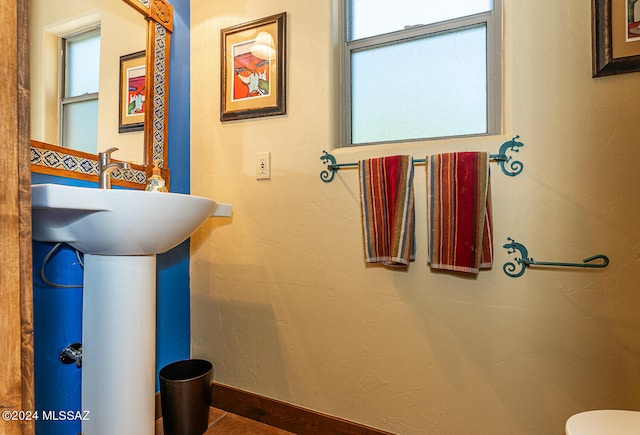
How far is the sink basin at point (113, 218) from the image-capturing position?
75 cm

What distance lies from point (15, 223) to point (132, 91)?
1.00 metres

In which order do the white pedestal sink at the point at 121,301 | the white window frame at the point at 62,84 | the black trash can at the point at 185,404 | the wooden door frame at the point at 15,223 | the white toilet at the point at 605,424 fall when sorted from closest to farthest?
1. the wooden door frame at the point at 15,223
2. the white toilet at the point at 605,424
3. the white pedestal sink at the point at 121,301
4. the white window frame at the point at 62,84
5. the black trash can at the point at 185,404

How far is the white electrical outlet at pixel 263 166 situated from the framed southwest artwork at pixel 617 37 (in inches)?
45.5

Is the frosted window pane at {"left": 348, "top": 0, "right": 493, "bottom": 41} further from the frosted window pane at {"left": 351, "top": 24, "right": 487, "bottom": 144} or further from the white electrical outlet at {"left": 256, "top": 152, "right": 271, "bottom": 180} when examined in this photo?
the white electrical outlet at {"left": 256, "top": 152, "right": 271, "bottom": 180}

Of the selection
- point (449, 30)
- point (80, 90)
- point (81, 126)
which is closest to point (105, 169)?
point (81, 126)

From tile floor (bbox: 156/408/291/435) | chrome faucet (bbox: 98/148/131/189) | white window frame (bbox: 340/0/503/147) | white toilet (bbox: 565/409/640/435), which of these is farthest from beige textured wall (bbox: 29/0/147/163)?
white toilet (bbox: 565/409/640/435)

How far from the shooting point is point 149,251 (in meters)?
0.98

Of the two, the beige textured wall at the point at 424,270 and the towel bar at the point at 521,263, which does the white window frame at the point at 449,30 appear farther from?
the towel bar at the point at 521,263

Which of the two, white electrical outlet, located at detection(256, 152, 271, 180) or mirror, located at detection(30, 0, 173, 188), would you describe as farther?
white electrical outlet, located at detection(256, 152, 271, 180)

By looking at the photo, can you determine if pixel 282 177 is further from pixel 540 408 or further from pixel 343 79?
pixel 540 408

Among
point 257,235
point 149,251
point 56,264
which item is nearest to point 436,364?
point 257,235

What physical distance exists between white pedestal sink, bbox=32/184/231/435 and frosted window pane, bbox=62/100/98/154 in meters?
0.36

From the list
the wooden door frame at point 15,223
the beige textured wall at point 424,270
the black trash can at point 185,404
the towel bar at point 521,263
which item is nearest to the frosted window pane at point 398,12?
the beige textured wall at point 424,270

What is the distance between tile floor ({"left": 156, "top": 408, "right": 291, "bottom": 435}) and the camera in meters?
1.35
